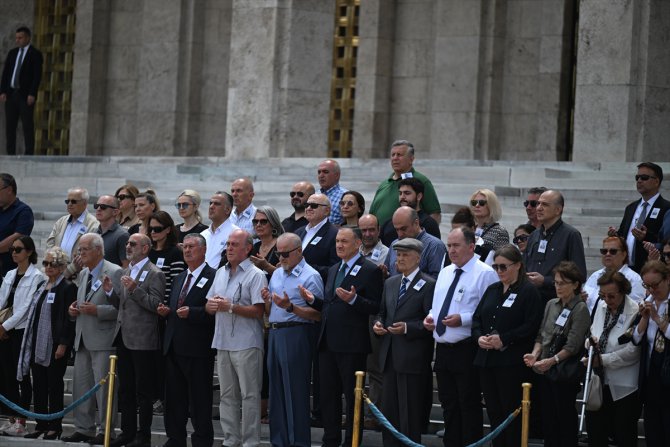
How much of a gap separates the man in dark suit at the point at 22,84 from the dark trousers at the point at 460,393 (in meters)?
12.9

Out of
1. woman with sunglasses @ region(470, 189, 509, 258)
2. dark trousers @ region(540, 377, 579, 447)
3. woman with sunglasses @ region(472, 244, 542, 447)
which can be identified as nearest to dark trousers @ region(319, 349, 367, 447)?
woman with sunglasses @ region(472, 244, 542, 447)

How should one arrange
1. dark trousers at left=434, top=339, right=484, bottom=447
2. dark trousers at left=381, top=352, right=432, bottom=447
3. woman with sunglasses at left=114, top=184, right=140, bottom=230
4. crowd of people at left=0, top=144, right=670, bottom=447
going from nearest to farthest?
1. crowd of people at left=0, top=144, right=670, bottom=447
2. dark trousers at left=434, top=339, right=484, bottom=447
3. dark trousers at left=381, top=352, right=432, bottom=447
4. woman with sunglasses at left=114, top=184, right=140, bottom=230

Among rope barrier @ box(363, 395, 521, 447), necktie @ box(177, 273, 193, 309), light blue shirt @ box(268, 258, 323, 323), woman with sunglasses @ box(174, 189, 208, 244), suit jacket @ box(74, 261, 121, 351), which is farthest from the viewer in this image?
woman with sunglasses @ box(174, 189, 208, 244)

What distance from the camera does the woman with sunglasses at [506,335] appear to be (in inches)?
512

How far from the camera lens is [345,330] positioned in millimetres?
13945

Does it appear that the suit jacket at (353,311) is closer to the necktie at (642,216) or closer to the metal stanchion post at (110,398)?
the metal stanchion post at (110,398)

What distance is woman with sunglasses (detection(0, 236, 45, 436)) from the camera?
1569 centimetres

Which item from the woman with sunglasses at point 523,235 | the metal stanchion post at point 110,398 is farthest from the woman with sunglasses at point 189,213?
the woman with sunglasses at point 523,235

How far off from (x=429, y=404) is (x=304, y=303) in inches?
59.6

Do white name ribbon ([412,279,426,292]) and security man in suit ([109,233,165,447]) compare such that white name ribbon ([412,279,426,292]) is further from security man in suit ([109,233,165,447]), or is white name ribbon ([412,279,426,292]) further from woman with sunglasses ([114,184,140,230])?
woman with sunglasses ([114,184,140,230])

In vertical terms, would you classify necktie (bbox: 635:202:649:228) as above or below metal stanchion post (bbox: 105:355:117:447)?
above

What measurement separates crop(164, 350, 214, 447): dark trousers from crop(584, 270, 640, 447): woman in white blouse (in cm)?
369

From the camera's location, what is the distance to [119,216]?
55.2ft

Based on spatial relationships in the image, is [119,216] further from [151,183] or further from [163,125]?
[163,125]
